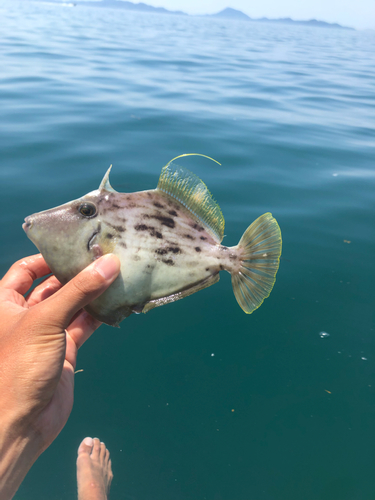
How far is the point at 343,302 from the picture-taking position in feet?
14.5

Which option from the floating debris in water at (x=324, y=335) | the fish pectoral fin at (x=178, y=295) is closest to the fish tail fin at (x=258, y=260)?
the fish pectoral fin at (x=178, y=295)

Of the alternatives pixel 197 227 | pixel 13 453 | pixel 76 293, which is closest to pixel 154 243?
pixel 197 227

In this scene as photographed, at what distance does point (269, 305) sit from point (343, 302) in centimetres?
93

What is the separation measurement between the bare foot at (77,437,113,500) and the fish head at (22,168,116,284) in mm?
1949

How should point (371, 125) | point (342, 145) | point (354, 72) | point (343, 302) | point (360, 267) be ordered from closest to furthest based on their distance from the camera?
point (343, 302) → point (360, 267) → point (342, 145) → point (371, 125) → point (354, 72)

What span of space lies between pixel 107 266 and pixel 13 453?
1533 mm

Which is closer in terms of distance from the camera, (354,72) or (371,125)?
(371,125)

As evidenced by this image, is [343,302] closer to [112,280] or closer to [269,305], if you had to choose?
[269,305]

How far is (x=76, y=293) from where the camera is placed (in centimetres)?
228

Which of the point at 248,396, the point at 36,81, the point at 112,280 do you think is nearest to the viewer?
the point at 112,280

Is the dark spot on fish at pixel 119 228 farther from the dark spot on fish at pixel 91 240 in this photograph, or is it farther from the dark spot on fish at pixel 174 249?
the dark spot on fish at pixel 174 249

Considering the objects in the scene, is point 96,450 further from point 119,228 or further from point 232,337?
point 119,228

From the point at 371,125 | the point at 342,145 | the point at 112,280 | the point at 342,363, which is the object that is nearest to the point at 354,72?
the point at 371,125

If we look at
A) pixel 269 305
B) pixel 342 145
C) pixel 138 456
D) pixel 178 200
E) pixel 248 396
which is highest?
pixel 178 200
